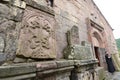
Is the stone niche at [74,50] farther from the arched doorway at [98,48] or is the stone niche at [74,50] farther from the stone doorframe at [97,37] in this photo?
the arched doorway at [98,48]

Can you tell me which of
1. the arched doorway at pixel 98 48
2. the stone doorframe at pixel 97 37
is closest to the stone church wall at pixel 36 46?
the stone doorframe at pixel 97 37

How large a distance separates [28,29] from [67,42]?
1.30 meters

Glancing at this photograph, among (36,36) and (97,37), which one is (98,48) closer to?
(97,37)

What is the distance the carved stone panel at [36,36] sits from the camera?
5.24 feet

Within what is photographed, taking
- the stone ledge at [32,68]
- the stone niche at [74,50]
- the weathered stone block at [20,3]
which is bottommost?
the stone ledge at [32,68]

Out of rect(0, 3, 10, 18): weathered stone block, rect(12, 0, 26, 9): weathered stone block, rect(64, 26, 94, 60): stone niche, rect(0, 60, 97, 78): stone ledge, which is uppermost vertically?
rect(12, 0, 26, 9): weathered stone block

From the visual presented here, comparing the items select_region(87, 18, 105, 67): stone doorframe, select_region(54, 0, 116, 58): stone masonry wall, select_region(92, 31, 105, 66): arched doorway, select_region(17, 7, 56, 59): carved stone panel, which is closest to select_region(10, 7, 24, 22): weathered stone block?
select_region(17, 7, 56, 59): carved stone panel

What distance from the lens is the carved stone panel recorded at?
160 cm

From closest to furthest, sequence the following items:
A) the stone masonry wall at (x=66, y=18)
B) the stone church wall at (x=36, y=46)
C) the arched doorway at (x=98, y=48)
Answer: the stone church wall at (x=36, y=46) → the stone masonry wall at (x=66, y=18) → the arched doorway at (x=98, y=48)

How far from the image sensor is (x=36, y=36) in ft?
5.80

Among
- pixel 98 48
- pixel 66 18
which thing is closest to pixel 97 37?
pixel 98 48

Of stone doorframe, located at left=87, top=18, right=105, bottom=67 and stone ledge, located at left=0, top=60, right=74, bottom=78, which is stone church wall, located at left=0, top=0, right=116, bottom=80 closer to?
stone ledge, located at left=0, top=60, right=74, bottom=78

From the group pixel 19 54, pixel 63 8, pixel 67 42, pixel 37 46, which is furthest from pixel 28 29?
pixel 63 8

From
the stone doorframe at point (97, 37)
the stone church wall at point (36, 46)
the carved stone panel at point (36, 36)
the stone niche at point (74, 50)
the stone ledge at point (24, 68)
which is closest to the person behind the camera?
the stone ledge at point (24, 68)
